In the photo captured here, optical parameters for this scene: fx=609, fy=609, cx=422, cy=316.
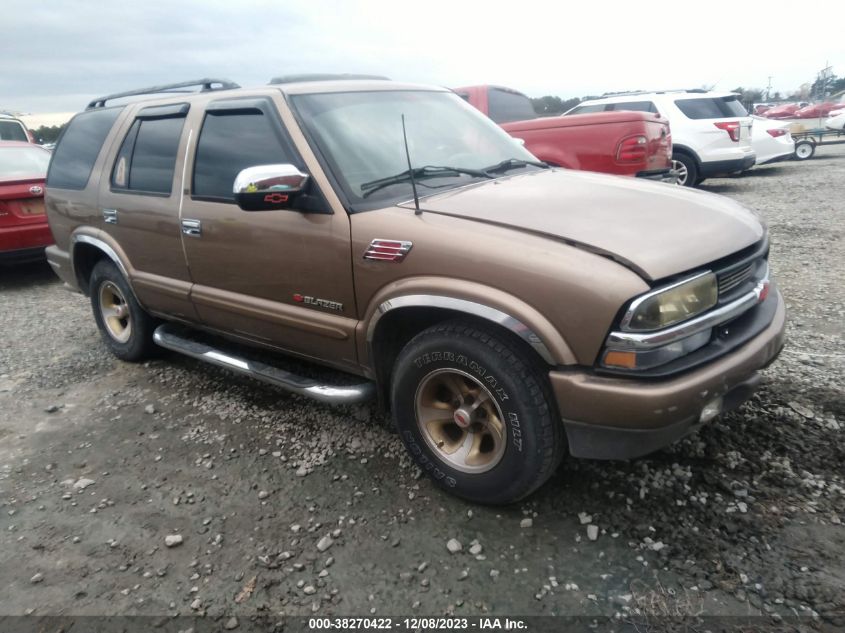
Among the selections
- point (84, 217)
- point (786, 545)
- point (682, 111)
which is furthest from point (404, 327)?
point (682, 111)

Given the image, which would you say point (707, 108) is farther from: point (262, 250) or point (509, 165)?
point (262, 250)

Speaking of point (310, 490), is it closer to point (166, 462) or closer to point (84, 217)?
point (166, 462)

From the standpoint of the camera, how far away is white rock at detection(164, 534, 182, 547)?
8.63 feet

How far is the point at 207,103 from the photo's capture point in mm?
3592

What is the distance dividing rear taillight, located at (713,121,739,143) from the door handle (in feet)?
30.9

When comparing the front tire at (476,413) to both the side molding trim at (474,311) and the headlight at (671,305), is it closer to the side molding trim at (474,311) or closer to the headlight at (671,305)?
Answer: the side molding trim at (474,311)

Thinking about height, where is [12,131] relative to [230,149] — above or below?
above

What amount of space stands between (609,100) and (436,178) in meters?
9.06

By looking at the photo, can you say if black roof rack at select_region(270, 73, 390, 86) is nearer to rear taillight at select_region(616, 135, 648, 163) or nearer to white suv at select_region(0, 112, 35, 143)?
rear taillight at select_region(616, 135, 648, 163)

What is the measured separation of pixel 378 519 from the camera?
269cm

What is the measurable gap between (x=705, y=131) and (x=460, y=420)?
9.41 meters

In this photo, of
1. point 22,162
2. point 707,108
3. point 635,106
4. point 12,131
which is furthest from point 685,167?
point 12,131

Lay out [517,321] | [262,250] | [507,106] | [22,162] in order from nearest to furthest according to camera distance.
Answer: [517,321], [262,250], [22,162], [507,106]

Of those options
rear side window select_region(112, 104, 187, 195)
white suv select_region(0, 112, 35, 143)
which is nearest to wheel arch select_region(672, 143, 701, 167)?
rear side window select_region(112, 104, 187, 195)
